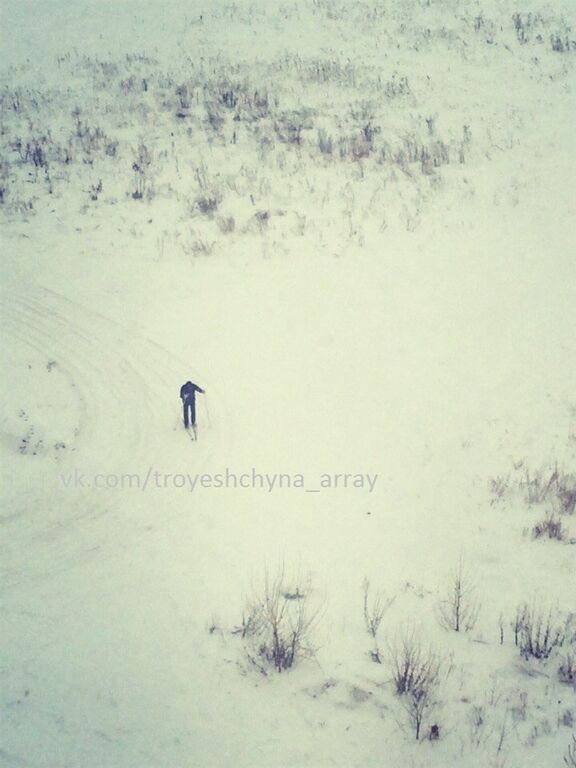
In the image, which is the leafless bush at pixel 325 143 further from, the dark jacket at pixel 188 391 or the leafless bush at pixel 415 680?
the leafless bush at pixel 415 680

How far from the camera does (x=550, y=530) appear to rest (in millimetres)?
7094

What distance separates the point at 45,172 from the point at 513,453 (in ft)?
40.9

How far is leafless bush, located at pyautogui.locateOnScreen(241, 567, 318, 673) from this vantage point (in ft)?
17.5

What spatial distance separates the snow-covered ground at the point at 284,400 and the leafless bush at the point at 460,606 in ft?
0.16

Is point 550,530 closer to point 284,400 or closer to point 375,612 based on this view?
point 375,612

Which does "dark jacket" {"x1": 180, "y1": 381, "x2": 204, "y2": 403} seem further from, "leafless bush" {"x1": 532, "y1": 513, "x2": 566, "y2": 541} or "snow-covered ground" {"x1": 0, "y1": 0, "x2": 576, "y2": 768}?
"leafless bush" {"x1": 532, "y1": 513, "x2": 566, "y2": 541}

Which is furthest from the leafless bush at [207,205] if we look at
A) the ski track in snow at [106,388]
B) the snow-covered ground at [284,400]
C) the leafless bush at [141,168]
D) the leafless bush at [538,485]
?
the leafless bush at [538,485]

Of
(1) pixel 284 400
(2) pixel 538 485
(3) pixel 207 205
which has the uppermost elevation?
(3) pixel 207 205

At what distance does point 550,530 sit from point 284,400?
430cm

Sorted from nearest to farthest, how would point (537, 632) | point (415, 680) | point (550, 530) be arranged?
point (415, 680)
point (537, 632)
point (550, 530)

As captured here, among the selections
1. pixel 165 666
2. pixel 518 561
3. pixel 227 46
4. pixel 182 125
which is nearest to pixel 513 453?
pixel 518 561

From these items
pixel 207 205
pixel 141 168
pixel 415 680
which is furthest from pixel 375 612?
pixel 141 168

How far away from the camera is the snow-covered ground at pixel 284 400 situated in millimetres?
5074

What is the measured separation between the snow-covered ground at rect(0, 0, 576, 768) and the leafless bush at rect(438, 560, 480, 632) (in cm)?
5
